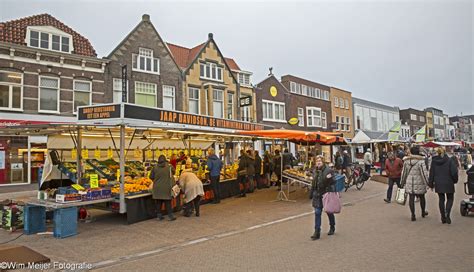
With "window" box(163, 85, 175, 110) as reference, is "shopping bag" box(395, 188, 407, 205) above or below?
below

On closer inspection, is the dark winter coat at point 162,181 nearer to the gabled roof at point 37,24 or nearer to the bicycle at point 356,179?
the bicycle at point 356,179

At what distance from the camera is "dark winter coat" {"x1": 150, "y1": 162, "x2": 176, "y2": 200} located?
8.94 metres

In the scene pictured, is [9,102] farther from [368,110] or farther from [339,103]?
[368,110]

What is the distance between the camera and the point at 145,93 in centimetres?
2241

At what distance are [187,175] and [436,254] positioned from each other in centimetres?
651

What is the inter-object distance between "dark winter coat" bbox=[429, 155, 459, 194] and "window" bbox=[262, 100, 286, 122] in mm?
22848

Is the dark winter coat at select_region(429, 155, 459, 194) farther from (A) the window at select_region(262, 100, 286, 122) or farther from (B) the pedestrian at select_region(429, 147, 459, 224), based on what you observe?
(A) the window at select_region(262, 100, 286, 122)

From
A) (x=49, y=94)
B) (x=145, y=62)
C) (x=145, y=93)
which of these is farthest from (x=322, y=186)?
(x=145, y=62)

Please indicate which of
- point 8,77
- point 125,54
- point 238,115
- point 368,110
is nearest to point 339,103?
point 368,110

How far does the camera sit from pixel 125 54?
21.6 m

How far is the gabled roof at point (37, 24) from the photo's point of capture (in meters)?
17.7

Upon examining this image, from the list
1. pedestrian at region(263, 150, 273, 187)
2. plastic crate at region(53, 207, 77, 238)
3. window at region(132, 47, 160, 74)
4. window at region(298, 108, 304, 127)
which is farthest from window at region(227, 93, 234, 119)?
plastic crate at region(53, 207, 77, 238)

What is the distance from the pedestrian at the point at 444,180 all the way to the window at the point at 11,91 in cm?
1903

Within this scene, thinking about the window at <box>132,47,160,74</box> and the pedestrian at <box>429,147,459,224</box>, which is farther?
the window at <box>132,47,160,74</box>
